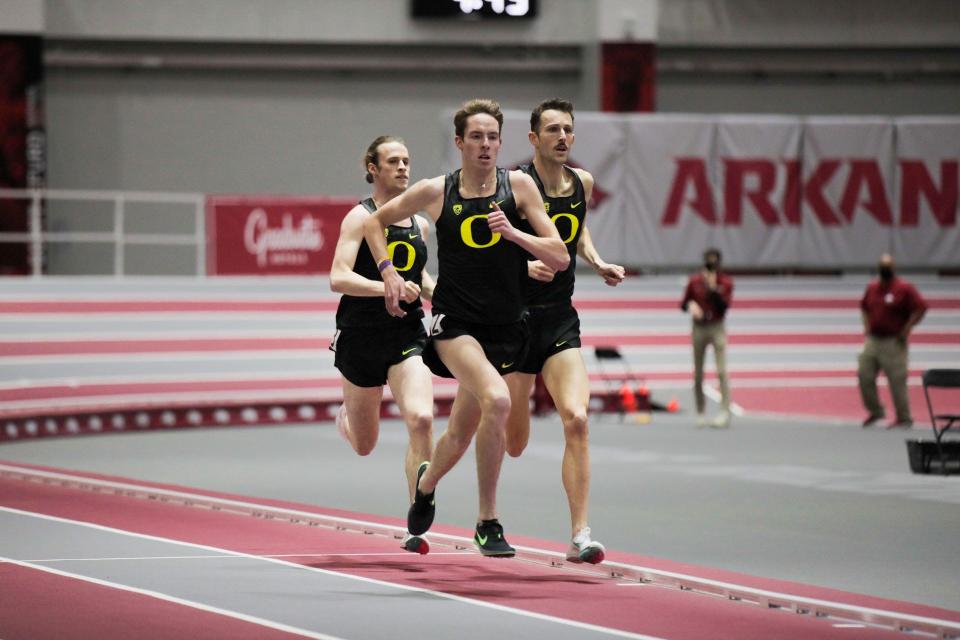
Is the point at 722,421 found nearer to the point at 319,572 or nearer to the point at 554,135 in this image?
the point at 554,135

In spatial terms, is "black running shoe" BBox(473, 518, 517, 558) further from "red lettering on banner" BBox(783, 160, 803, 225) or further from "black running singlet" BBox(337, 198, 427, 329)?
"red lettering on banner" BBox(783, 160, 803, 225)

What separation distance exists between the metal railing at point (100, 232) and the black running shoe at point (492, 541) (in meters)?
15.9

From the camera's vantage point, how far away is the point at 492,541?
912cm

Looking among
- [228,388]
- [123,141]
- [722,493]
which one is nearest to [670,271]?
[228,388]

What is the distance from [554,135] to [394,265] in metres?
1.40

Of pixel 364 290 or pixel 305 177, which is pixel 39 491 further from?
pixel 305 177

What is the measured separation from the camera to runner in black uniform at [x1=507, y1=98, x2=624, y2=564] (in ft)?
29.9

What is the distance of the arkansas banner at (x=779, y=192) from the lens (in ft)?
90.3

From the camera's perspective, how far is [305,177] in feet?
109

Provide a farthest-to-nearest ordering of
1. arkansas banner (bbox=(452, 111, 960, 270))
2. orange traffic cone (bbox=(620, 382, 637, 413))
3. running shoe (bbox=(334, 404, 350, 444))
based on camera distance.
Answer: arkansas banner (bbox=(452, 111, 960, 270))
orange traffic cone (bbox=(620, 382, 637, 413))
running shoe (bbox=(334, 404, 350, 444))

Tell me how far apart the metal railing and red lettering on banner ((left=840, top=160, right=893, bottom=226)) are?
10.8 metres

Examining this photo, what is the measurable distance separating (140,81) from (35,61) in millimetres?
3011

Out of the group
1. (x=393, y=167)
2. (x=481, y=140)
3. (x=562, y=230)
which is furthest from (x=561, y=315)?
(x=393, y=167)

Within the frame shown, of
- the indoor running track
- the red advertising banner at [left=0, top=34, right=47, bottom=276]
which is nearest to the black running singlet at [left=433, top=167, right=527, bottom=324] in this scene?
the indoor running track
